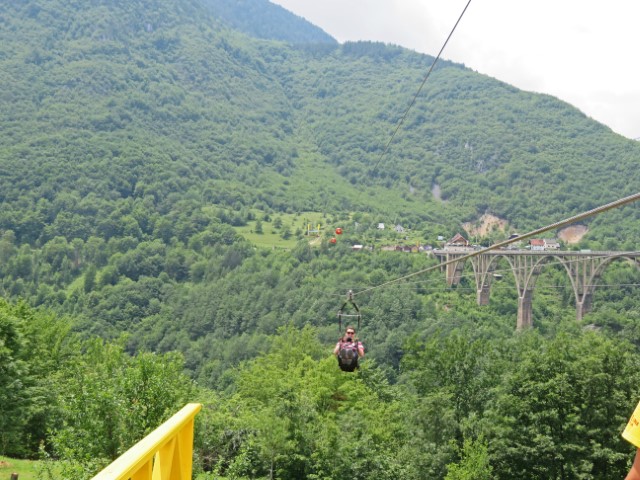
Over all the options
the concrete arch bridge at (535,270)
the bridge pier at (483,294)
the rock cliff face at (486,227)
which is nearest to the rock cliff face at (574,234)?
the rock cliff face at (486,227)

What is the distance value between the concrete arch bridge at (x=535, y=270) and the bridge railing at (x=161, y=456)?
61.2 m

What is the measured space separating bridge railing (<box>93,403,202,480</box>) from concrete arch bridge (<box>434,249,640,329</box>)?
6116 centimetres

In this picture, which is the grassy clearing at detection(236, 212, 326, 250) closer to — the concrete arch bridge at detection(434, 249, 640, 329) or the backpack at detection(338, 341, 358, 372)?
the concrete arch bridge at detection(434, 249, 640, 329)

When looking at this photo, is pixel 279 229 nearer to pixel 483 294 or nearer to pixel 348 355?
pixel 483 294

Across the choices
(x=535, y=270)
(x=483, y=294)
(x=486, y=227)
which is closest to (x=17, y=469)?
(x=535, y=270)

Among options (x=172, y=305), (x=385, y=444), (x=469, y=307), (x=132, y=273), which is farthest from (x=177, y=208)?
(x=385, y=444)

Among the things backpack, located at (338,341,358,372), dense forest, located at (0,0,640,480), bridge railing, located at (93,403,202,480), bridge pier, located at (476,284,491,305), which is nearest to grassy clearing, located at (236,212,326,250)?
dense forest, located at (0,0,640,480)

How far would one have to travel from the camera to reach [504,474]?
108ft

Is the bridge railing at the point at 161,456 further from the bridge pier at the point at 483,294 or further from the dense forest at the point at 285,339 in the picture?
the bridge pier at the point at 483,294

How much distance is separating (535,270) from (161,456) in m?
80.4

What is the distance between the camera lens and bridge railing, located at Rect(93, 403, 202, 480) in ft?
8.91

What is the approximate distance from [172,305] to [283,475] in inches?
3816

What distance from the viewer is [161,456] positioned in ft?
11.6

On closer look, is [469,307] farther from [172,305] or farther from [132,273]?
[132,273]
